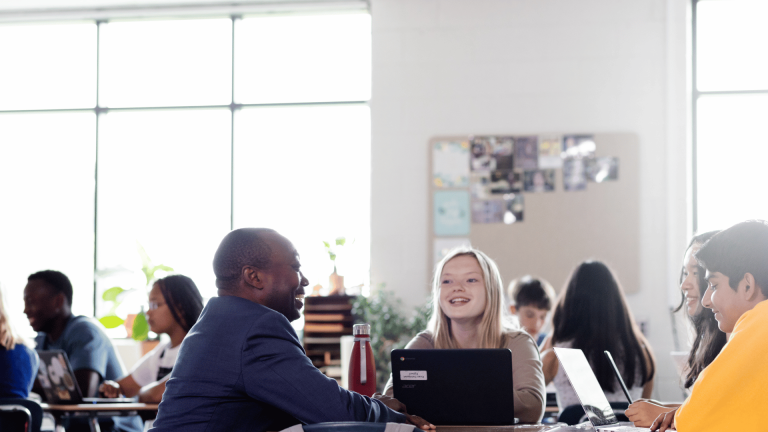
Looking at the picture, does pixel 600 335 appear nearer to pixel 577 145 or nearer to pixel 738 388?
pixel 738 388

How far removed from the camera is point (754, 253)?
1.56 m

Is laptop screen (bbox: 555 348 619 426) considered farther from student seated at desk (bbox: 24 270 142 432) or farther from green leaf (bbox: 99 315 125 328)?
green leaf (bbox: 99 315 125 328)

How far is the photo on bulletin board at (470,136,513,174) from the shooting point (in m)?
5.34

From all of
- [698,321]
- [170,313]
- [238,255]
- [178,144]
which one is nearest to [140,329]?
[178,144]

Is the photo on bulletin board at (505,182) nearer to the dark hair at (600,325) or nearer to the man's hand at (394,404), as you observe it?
the dark hair at (600,325)

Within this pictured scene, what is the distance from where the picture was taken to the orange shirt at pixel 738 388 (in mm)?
1454

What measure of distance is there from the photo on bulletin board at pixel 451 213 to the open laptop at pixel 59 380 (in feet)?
9.48

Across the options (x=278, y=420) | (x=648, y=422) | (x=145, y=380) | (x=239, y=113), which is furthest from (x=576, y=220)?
(x=278, y=420)

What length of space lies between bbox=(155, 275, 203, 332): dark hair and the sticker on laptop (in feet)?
5.29

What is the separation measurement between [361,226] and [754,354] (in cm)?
441

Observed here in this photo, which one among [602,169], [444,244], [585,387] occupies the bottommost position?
[585,387]

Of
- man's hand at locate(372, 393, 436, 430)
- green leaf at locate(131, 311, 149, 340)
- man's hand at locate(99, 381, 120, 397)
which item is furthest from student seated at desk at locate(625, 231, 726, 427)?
green leaf at locate(131, 311, 149, 340)

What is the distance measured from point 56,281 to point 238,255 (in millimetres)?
2120

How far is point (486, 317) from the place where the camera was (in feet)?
7.66
